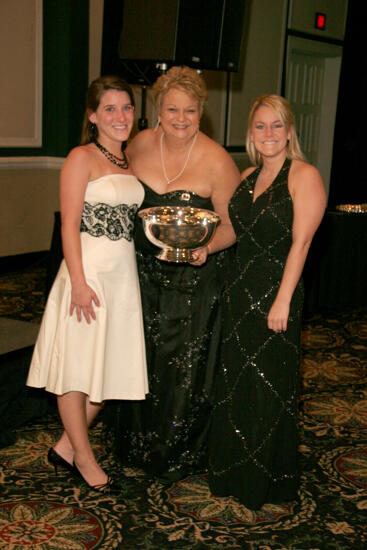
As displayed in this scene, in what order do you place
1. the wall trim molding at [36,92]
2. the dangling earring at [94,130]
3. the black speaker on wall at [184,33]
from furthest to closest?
1. the wall trim molding at [36,92]
2. the black speaker on wall at [184,33]
3. the dangling earring at [94,130]

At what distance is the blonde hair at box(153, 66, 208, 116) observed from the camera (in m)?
2.67

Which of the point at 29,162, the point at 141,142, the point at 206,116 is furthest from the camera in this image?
the point at 206,116

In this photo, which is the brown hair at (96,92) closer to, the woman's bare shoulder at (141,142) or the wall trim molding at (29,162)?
the woman's bare shoulder at (141,142)

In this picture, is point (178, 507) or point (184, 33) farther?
point (184, 33)

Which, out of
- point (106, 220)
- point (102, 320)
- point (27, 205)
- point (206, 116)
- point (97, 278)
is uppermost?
point (206, 116)

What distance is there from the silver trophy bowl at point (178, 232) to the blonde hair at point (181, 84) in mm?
476

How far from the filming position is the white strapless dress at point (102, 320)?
2.63 meters

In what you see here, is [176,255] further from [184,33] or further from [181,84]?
[184,33]

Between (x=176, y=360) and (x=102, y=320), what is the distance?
17.7 inches

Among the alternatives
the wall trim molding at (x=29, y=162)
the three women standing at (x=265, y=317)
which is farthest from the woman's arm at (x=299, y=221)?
the wall trim molding at (x=29, y=162)

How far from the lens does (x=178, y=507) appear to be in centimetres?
274

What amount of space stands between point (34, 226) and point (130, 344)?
4.78m

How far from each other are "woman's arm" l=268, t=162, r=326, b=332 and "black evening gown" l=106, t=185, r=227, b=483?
0.45 m

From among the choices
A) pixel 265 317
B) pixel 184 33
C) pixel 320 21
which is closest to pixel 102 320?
pixel 265 317
